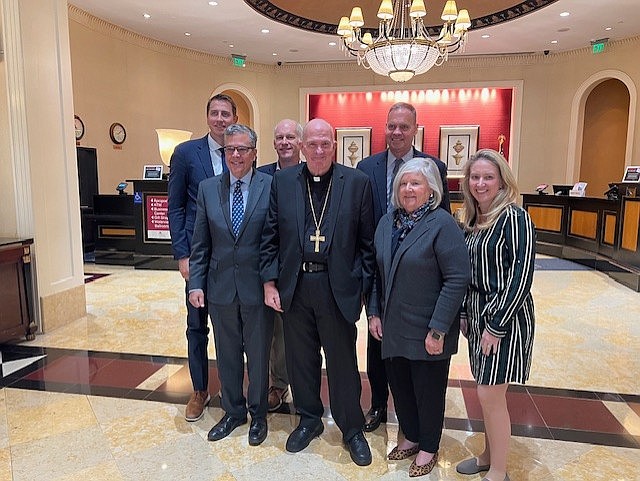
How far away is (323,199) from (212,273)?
703 millimetres

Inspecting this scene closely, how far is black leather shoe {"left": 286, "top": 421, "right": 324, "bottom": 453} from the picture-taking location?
8.05 feet

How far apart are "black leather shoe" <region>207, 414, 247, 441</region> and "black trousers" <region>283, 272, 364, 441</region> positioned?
0.38 meters

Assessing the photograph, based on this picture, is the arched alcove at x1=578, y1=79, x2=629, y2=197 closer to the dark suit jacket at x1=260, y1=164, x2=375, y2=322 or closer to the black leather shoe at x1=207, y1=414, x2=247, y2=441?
the dark suit jacket at x1=260, y1=164, x2=375, y2=322

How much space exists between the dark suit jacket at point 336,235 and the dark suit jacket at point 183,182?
23.4 inches

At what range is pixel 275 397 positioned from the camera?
9.67 feet

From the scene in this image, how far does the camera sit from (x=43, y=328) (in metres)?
4.24

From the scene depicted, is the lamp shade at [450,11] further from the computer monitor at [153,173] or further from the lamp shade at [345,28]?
the computer monitor at [153,173]

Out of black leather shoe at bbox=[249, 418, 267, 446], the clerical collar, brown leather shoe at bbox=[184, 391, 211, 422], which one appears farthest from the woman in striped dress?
brown leather shoe at bbox=[184, 391, 211, 422]

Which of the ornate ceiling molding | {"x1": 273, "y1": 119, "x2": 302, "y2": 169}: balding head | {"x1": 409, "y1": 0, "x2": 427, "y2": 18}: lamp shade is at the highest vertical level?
the ornate ceiling molding

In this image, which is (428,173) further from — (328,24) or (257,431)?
(328,24)

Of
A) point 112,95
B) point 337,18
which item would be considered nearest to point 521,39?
point 337,18

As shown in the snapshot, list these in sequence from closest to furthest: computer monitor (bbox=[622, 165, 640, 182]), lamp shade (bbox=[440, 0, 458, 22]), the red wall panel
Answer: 1. lamp shade (bbox=[440, 0, 458, 22])
2. computer monitor (bbox=[622, 165, 640, 182])
3. the red wall panel

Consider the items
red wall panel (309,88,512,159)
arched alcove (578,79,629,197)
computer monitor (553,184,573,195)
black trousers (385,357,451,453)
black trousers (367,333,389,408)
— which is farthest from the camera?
red wall panel (309,88,512,159)

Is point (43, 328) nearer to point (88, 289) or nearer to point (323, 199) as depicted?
point (88, 289)
